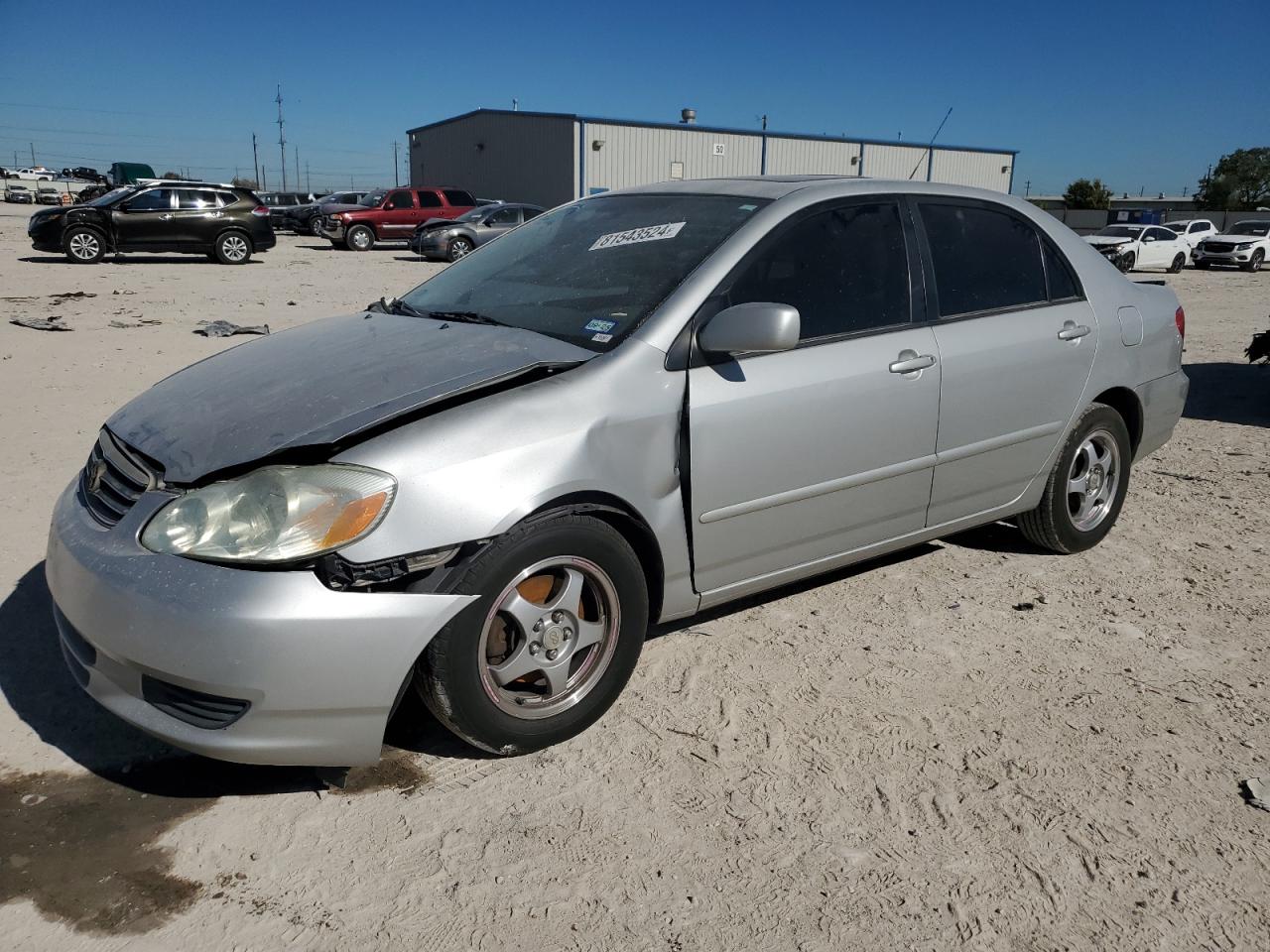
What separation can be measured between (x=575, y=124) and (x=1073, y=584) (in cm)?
3538

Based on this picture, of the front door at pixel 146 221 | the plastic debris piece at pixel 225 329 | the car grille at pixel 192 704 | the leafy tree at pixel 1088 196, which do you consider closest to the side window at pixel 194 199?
the front door at pixel 146 221

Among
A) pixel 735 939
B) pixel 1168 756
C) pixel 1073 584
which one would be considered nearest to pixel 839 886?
pixel 735 939

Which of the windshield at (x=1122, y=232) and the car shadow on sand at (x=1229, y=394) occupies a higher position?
the windshield at (x=1122, y=232)

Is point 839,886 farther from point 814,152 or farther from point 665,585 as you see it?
point 814,152

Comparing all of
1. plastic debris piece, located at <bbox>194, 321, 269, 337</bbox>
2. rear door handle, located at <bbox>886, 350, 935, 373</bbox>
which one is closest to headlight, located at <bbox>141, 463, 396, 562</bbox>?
rear door handle, located at <bbox>886, 350, 935, 373</bbox>

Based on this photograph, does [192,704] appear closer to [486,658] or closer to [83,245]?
[486,658]

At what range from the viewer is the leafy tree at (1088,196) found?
63594 mm

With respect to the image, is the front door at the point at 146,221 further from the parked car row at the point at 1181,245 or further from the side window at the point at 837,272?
the parked car row at the point at 1181,245

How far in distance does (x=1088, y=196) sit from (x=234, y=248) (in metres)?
59.4

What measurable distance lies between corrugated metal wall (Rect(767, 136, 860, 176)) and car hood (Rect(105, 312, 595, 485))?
3920cm

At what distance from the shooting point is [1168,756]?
296 centimetres

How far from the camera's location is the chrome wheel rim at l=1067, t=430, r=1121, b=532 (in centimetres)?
448

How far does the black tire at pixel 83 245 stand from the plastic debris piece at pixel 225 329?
397 inches

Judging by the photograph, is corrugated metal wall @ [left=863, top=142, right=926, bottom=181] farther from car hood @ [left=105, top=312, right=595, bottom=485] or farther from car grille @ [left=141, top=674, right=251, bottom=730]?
car grille @ [left=141, top=674, right=251, bottom=730]
